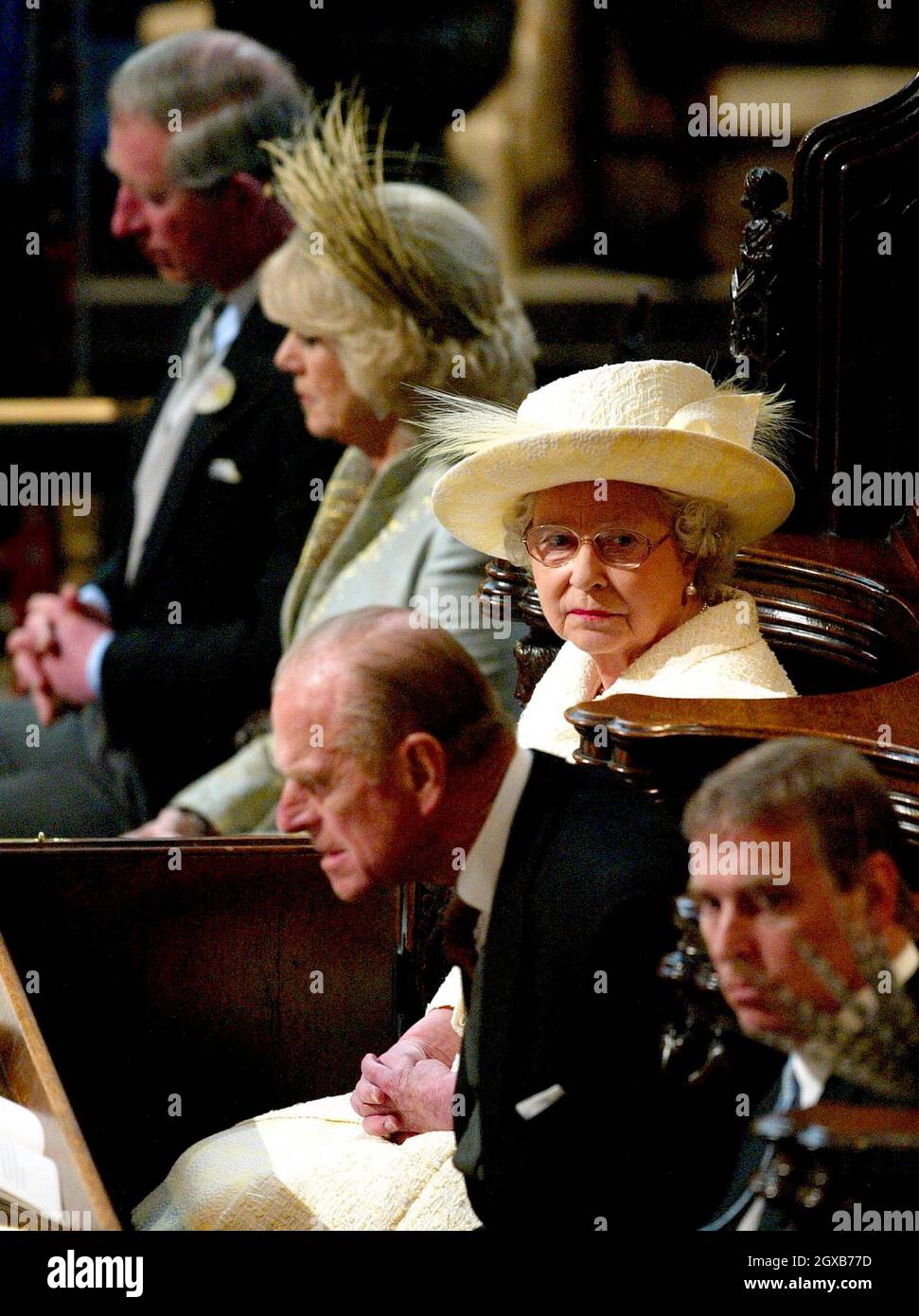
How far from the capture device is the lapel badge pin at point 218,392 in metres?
4.72

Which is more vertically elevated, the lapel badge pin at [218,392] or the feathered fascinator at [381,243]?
the feathered fascinator at [381,243]

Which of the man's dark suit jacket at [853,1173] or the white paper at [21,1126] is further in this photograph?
the white paper at [21,1126]

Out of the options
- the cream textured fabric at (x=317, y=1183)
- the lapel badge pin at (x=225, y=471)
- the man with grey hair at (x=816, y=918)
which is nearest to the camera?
the man with grey hair at (x=816, y=918)

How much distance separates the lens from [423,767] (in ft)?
5.57

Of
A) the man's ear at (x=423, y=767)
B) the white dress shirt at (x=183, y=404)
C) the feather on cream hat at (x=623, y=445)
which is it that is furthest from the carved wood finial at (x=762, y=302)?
the white dress shirt at (x=183, y=404)

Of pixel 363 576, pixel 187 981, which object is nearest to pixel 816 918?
pixel 187 981

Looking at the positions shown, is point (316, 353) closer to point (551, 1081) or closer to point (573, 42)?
point (551, 1081)

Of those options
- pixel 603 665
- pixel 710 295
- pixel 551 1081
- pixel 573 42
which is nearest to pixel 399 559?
pixel 603 665

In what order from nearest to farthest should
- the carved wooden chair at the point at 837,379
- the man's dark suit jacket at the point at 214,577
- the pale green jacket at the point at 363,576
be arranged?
the carved wooden chair at the point at 837,379 → the pale green jacket at the point at 363,576 → the man's dark suit jacket at the point at 214,577

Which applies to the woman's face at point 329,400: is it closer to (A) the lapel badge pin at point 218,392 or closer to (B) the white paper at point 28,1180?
(A) the lapel badge pin at point 218,392

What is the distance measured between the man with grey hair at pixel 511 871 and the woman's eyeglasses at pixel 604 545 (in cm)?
57

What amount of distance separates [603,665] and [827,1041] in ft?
3.41

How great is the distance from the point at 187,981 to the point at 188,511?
199cm
